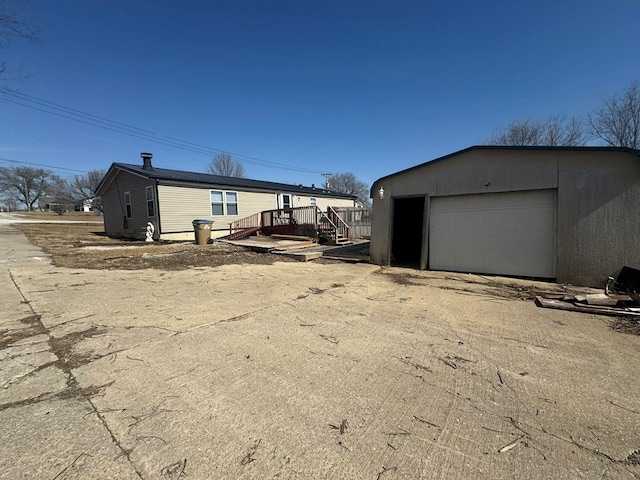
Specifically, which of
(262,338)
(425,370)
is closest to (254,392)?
(262,338)

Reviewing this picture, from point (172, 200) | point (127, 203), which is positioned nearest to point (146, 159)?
point (127, 203)

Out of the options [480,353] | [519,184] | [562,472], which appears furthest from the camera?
[519,184]

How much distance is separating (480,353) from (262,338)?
2498 millimetres

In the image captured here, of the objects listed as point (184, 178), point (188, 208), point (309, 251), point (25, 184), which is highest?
point (25, 184)

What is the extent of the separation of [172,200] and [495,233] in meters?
14.6

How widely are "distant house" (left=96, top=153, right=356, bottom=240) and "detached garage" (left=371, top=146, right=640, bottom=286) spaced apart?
430 inches

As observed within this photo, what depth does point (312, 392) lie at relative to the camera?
8.14ft

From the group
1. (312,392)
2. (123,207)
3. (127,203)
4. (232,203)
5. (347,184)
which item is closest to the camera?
(312,392)

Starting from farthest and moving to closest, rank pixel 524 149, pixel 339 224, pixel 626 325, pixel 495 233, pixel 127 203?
pixel 127 203
pixel 339 224
pixel 495 233
pixel 524 149
pixel 626 325

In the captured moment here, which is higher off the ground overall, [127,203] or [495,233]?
[127,203]

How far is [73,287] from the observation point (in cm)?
595

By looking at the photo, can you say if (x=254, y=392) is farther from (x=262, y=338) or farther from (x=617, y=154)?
(x=617, y=154)

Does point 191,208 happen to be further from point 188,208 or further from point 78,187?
point 78,187

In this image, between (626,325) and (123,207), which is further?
(123,207)
